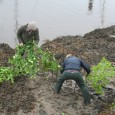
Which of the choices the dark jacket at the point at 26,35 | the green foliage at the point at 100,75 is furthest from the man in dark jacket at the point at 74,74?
the dark jacket at the point at 26,35

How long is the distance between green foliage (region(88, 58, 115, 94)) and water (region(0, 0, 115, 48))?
710 cm

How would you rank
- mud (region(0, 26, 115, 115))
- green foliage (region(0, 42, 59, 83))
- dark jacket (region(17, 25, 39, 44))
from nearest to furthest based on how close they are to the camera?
mud (region(0, 26, 115, 115)), green foliage (region(0, 42, 59, 83)), dark jacket (region(17, 25, 39, 44))

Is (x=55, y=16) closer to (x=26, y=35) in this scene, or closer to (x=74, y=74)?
(x=26, y=35)

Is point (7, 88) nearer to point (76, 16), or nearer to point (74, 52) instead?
point (74, 52)

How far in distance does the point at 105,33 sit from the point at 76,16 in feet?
15.6

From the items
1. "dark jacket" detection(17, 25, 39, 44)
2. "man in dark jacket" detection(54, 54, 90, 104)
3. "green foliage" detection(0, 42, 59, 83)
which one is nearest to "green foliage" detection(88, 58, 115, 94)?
"man in dark jacket" detection(54, 54, 90, 104)

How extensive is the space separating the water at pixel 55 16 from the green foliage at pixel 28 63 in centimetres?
599

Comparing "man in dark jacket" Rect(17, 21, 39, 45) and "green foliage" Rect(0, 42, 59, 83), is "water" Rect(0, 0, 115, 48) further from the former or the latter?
"green foliage" Rect(0, 42, 59, 83)

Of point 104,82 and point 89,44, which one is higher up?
point 89,44

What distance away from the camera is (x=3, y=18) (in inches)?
774

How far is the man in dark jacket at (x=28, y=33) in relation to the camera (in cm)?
1027

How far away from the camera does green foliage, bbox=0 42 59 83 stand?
10094mm

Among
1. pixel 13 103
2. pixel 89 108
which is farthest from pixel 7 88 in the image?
pixel 89 108

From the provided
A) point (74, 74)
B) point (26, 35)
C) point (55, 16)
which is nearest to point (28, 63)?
point (26, 35)
